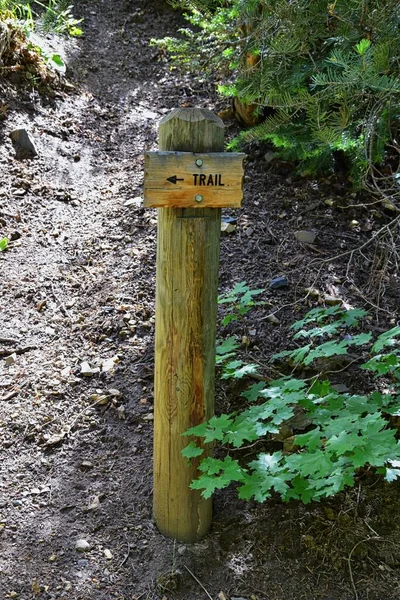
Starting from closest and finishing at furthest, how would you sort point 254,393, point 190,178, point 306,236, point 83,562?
1. point 190,178
2. point 83,562
3. point 254,393
4. point 306,236

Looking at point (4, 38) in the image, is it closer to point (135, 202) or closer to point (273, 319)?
point (135, 202)

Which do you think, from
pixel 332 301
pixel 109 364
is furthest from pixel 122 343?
pixel 332 301

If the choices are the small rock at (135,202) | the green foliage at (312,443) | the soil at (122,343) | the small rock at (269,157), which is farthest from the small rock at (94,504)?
the small rock at (269,157)

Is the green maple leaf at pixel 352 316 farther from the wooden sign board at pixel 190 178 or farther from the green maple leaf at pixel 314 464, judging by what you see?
the wooden sign board at pixel 190 178

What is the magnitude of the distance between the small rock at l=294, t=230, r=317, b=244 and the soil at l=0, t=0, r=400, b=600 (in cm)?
5

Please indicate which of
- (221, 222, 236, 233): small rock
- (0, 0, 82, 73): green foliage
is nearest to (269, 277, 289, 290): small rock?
(221, 222, 236, 233): small rock

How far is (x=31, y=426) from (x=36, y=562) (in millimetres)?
841

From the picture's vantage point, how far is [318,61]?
401cm

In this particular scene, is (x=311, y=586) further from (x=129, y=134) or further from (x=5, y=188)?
(x=129, y=134)

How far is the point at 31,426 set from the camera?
139 inches

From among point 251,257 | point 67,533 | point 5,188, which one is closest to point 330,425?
point 67,533

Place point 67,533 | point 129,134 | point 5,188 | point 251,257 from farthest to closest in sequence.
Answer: point 129,134 < point 5,188 < point 251,257 < point 67,533

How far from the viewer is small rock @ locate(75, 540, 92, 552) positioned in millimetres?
2910

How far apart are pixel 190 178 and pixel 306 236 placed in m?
2.31
